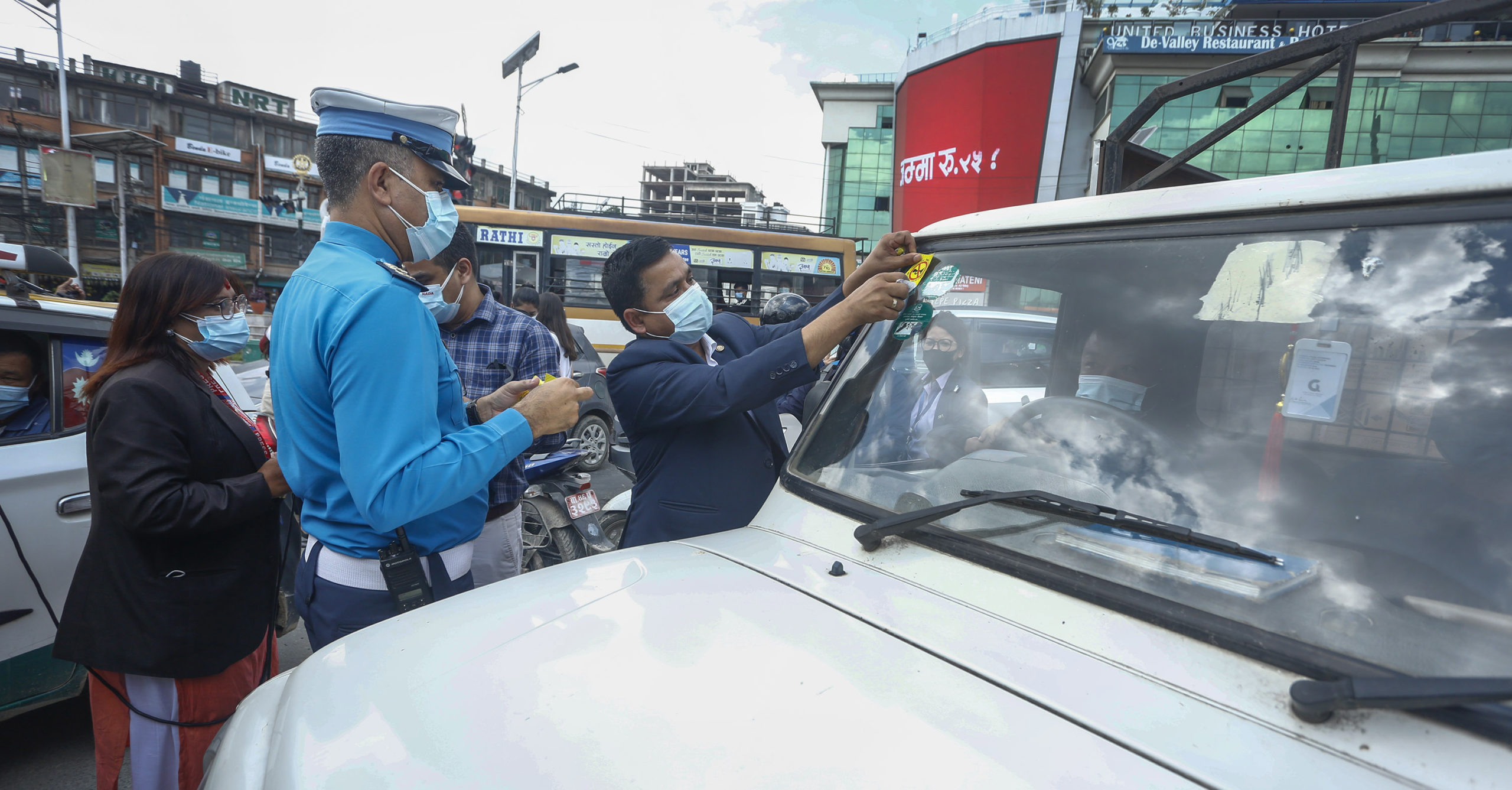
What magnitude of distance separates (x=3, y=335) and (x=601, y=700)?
10.6ft

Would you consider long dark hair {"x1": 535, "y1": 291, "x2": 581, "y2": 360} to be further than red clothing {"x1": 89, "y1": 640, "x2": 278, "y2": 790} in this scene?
Yes

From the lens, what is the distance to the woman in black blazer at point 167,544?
1856 millimetres

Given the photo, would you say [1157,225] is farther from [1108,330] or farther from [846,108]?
[846,108]

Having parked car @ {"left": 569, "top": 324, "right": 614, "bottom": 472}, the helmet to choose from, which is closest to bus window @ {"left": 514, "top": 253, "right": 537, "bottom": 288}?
parked car @ {"left": 569, "top": 324, "right": 614, "bottom": 472}

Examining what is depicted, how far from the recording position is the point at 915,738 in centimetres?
91

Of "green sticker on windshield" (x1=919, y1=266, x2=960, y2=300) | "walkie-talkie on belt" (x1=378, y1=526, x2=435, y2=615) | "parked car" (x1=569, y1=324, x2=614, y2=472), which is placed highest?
"green sticker on windshield" (x1=919, y1=266, x2=960, y2=300)

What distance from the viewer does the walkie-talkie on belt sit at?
169 centimetres

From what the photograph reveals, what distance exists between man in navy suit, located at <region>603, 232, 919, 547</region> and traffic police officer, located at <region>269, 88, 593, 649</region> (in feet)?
1.10

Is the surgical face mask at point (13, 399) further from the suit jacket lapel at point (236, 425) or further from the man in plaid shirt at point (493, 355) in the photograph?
the man in plaid shirt at point (493, 355)

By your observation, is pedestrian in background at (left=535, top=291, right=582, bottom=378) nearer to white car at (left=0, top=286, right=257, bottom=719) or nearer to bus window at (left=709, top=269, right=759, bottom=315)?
white car at (left=0, top=286, right=257, bottom=719)

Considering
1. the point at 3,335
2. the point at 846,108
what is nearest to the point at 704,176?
the point at 846,108

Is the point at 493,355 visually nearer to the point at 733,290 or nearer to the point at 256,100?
the point at 733,290

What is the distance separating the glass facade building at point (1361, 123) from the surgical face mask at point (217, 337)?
28463 mm

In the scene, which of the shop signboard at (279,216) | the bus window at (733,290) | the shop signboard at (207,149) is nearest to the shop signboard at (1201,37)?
the bus window at (733,290)
